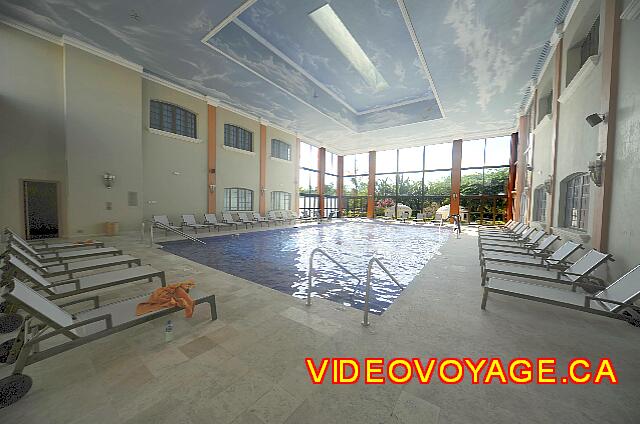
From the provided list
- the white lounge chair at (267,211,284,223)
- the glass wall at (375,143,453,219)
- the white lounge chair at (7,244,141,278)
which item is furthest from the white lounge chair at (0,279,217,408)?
the glass wall at (375,143,453,219)

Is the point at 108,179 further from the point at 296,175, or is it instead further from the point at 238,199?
the point at 296,175

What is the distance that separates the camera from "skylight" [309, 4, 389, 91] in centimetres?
794

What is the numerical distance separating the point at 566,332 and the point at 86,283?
640 cm

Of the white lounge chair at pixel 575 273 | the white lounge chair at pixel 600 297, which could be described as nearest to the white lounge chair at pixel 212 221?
the white lounge chair at pixel 575 273

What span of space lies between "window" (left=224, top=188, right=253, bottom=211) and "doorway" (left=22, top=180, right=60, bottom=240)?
6.61m

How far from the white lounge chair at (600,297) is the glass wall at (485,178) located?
1631 cm

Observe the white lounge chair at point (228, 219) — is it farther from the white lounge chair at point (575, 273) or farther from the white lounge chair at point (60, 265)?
the white lounge chair at point (575, 273)

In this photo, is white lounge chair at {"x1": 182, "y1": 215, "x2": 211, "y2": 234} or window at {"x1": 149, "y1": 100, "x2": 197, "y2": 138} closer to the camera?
window at {"x1": 149, "y1": 100, "x2": 197, "y2": 138}

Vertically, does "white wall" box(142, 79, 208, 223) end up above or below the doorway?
above

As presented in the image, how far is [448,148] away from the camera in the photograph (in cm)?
1831

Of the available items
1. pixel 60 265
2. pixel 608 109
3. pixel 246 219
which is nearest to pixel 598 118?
pixel 608 109

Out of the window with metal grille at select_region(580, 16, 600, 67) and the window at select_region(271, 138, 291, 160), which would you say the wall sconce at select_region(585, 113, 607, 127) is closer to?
the window with metal grille at select_region(580, 16, 600, 67)

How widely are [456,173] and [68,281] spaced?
795 inches

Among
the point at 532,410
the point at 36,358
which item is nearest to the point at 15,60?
the point at 36,358
